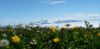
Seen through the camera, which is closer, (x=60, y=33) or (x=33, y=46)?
(x=33, y=46)

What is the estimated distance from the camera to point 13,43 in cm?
493

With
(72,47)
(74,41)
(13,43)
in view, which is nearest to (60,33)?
(74,41)

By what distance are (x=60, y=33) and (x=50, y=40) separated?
415 mm

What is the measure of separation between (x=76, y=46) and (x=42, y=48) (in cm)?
98

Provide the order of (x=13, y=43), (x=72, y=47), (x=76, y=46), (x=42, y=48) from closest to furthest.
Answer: (x=13, y=43) → (x=42, y=48) → (x=72, y=47) → (x=76, y=46)

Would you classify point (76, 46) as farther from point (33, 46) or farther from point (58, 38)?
point (33, 46)

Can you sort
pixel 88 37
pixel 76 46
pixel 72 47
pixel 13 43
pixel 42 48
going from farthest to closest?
pixel 88 37
pixel 76 46
pixel 72 47
pixel 42 48
pixel 13 43

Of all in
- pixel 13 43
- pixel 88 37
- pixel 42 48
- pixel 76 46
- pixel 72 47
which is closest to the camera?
pixel 13 43

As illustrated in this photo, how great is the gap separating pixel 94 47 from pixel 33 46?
4.33 ft

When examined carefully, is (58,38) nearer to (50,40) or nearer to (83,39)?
(50,40)

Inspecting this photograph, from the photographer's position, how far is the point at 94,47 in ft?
20.8

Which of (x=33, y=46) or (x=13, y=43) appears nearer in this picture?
(x=13, y=43)

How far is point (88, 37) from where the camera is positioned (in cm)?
675

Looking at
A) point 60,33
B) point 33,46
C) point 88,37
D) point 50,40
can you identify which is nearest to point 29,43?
point 33,46
